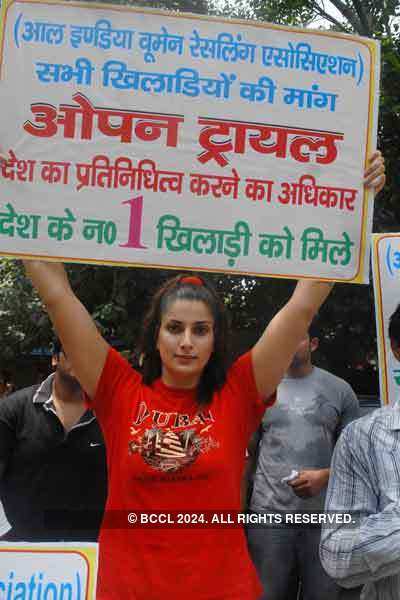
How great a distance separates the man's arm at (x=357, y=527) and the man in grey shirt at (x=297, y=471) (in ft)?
4.87

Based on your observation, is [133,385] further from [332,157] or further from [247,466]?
[247,466]

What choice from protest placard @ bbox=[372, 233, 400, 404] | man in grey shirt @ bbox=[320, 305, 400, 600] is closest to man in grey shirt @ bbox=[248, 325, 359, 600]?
protest placard @ bbox=[372, 233, 400, 404]

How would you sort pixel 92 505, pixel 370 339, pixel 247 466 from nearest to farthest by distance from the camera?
pixel 92 505 → pixel 247 466 → pixel 370 339

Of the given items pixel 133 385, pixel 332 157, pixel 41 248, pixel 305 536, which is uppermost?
pixel 332 157

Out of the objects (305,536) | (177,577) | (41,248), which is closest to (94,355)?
(41,248)

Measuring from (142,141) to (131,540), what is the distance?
1.19 meters

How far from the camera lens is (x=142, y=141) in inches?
98.5

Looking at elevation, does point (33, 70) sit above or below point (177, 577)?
above

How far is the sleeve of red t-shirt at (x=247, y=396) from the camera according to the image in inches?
90.6

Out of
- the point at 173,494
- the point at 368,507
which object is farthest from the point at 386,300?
the point at 173,494

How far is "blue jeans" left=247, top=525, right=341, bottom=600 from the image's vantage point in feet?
12.3

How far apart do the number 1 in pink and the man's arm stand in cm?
84

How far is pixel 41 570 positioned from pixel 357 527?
3.09 ft

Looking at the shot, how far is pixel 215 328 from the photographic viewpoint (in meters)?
2.39
